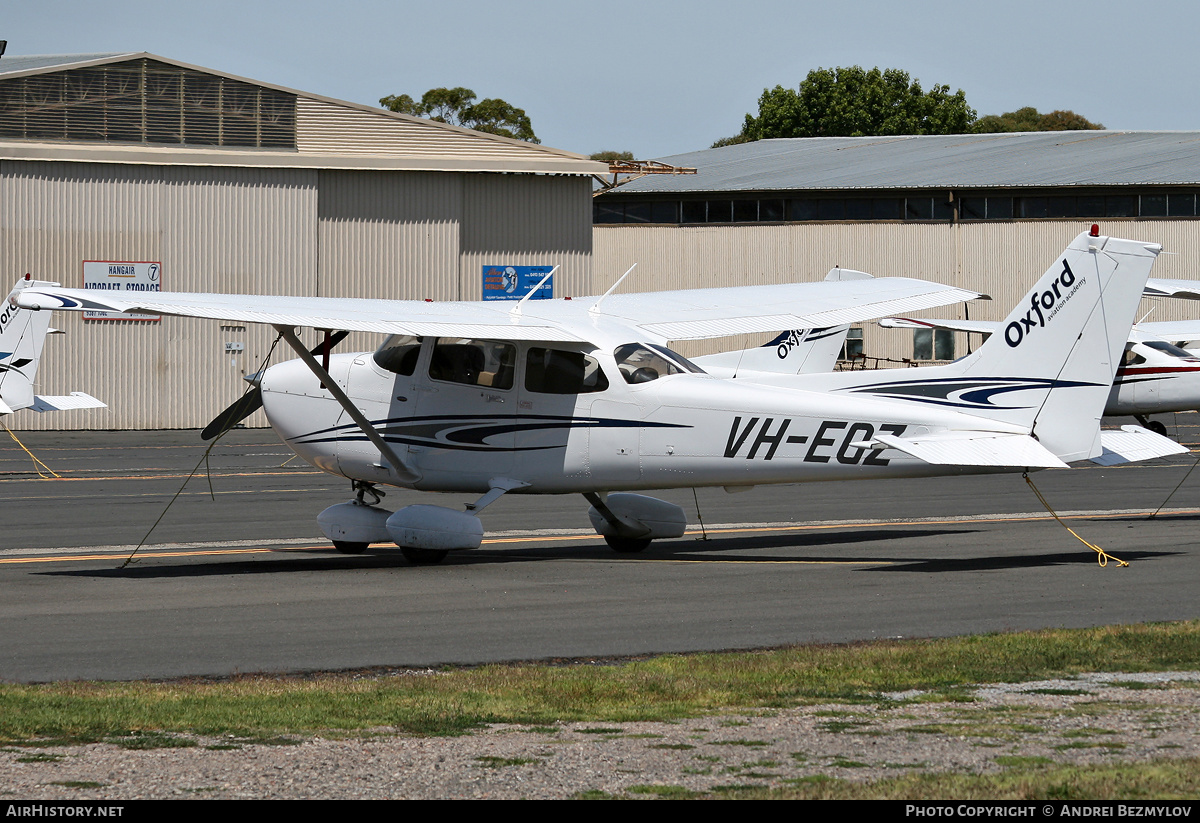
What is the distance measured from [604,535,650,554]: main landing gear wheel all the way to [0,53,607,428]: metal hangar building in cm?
2393

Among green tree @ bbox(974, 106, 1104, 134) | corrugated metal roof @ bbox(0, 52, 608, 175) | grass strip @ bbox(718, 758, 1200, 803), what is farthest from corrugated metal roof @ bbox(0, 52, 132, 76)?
green tree @ bbox(974, 106, 1104, 134)

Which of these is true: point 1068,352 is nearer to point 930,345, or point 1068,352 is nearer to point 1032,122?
point 930,345

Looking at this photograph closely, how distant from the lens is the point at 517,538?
16719mm

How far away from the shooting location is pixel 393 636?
Answer: 1056 cm

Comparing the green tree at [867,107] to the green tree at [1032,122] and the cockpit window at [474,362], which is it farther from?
the cockpit window at [474,362]

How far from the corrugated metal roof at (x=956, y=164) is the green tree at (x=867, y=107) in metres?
22.6

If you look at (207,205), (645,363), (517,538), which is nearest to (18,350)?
(517,538)

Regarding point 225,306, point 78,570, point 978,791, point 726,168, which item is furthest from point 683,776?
point 726,168

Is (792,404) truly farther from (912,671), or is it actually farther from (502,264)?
(502,264)

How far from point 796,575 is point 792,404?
1.56 metres

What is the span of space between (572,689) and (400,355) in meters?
7.38

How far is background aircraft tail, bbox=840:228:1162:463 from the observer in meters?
13.1

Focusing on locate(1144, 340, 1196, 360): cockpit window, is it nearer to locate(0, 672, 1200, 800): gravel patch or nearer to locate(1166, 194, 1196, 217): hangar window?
locate(1166, 194, 1196, 217): hangar window

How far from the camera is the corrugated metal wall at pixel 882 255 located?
50.9 m
